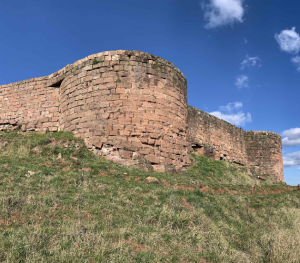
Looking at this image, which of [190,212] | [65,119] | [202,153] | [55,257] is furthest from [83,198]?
[202,153]

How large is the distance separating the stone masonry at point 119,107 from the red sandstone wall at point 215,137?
4459 millimetres

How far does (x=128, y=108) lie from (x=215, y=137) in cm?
949

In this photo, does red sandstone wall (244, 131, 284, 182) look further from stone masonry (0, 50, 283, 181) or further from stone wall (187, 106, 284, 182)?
stone masonry (0, 50, 283, 181)

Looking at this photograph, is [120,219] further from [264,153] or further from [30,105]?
[264,153]

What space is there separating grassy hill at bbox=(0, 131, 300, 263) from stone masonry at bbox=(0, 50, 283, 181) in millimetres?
1177

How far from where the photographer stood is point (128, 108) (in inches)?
343

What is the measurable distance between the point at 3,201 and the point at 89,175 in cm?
227

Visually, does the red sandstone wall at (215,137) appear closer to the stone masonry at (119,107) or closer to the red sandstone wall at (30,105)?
the stone masonry at (119,107)

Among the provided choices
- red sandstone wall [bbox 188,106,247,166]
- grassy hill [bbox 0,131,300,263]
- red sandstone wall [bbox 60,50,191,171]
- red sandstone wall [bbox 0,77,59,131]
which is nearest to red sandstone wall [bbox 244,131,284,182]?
red sandstone wall [bbox 188,106,247,166]

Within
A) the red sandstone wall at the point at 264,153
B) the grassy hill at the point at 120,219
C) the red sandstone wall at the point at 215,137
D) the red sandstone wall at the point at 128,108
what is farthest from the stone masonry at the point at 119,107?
the red sandstone wall at the point at 264,153

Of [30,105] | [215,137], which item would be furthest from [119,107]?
[215,137]

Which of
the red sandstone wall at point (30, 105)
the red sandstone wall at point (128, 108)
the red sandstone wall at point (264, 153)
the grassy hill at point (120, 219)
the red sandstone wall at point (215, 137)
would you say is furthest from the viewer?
the red sandstone wall at point (264, 153)

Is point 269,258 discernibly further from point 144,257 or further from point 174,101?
point 174,101

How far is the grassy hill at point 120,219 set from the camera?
3.44m
